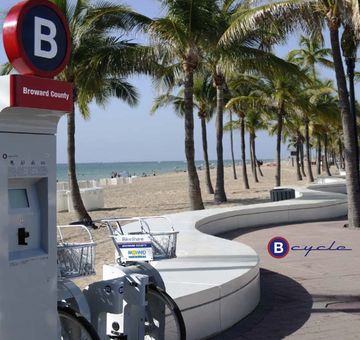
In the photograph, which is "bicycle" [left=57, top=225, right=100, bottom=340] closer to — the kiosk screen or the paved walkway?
the kiosk screen

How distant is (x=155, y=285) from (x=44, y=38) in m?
2.05

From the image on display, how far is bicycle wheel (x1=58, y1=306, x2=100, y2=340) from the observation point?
3367mm

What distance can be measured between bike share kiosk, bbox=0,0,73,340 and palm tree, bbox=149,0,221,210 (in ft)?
41.0

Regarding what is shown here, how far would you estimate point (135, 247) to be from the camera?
4574 mm

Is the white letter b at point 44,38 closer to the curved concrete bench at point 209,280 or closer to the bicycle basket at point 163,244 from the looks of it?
the bicycle basket at point 163,244

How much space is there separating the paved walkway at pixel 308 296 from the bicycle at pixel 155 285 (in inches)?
44.3

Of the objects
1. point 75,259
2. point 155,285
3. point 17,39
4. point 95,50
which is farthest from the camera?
point 95,50

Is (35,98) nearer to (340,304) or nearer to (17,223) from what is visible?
(17,223)

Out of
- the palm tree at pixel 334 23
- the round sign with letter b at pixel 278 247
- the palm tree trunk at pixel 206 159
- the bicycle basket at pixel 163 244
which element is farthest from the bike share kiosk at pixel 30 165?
the palm tree trunk at pixel 206 159

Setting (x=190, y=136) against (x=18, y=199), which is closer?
(x=18, y=199)

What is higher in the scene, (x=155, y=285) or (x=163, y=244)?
(x=163, y=244)

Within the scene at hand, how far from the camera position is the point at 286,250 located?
10289 millimetres

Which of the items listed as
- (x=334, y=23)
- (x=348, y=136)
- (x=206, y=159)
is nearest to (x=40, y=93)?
(x=348, y=136)

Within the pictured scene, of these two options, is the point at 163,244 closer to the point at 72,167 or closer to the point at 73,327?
the point at 73,327
